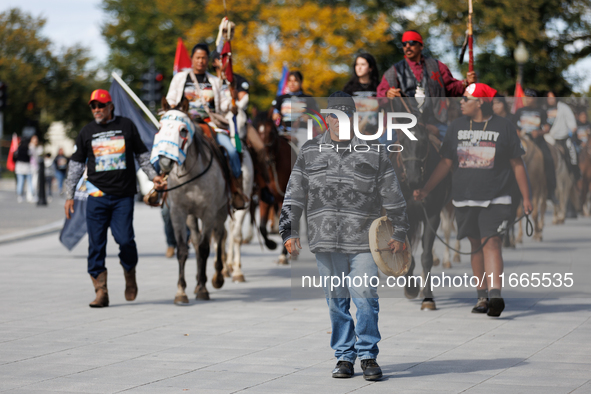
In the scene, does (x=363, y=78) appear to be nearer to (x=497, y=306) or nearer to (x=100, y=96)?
(x=100, y=96)

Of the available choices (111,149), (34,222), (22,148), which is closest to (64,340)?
(111,149)

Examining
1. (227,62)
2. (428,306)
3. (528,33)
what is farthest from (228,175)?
(528,33)

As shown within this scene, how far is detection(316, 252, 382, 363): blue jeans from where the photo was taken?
6129mm

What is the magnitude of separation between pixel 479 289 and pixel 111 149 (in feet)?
13.9

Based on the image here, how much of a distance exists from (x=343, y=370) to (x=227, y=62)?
6099mm

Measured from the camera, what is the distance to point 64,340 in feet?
24.7

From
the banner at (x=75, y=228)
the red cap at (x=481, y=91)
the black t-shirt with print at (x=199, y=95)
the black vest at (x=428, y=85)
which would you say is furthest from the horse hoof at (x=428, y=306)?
the banner at (x=75, y=228)

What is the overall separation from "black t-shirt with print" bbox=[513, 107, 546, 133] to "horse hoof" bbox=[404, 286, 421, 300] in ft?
6.91

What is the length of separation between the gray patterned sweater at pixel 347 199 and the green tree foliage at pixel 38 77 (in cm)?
5534

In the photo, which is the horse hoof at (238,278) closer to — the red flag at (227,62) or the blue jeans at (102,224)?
the blue jeans at (102,224)

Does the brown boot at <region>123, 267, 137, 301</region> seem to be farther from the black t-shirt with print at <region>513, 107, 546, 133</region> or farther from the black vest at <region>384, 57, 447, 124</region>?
the black t-shirt with print at <region>513, 107, 546, 133</region>

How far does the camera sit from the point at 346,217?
6.20m

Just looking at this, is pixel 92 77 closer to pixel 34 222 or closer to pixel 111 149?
pixel 34 222

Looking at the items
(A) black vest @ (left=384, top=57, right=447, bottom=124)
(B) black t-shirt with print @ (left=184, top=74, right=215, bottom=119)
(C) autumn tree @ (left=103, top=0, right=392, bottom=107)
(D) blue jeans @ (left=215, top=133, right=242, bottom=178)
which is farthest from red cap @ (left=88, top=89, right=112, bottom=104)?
(C) autumn tree @ (left=103, top=0, right=392, bottom=107)
